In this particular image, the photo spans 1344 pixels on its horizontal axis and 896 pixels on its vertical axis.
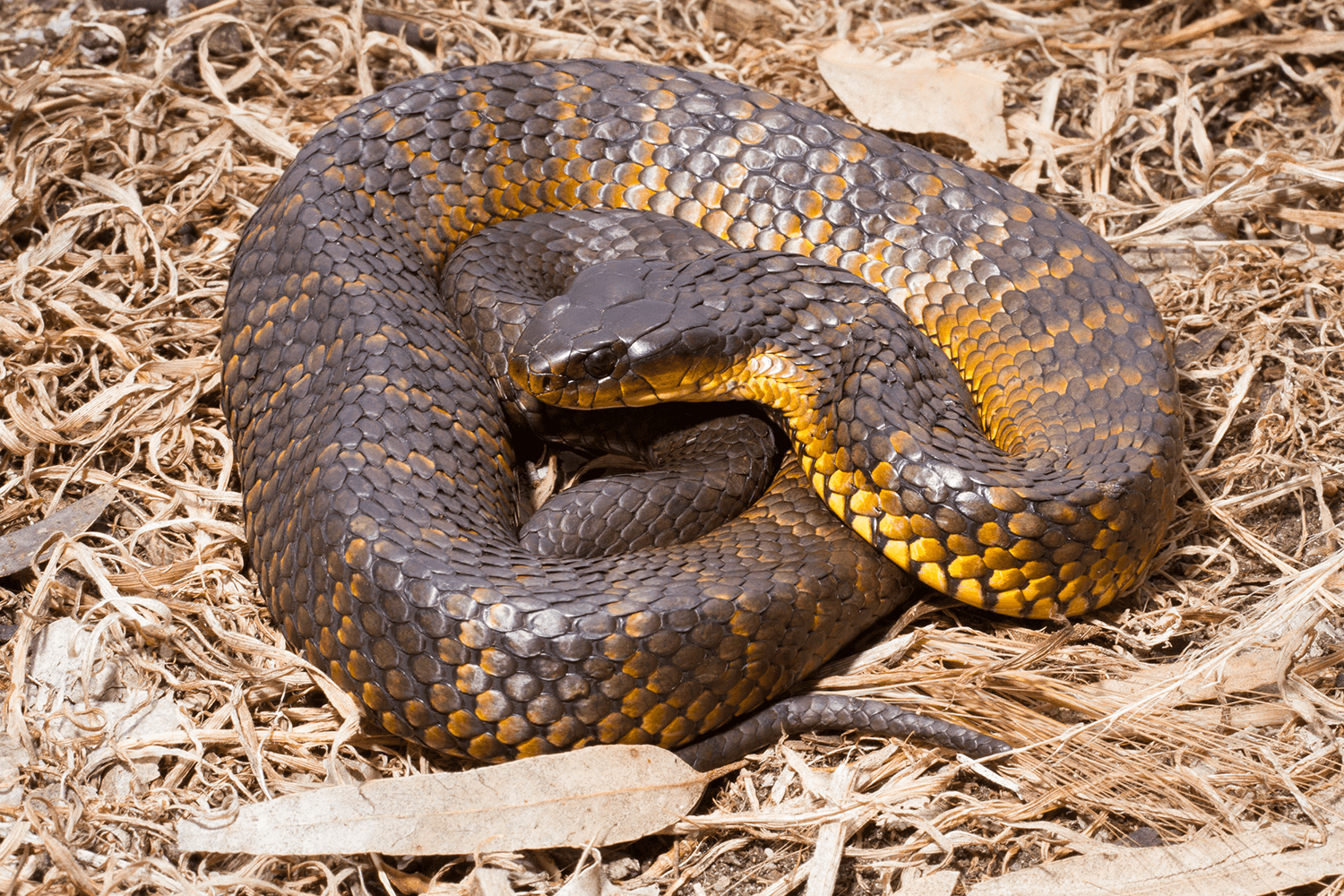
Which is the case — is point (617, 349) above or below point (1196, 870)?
above

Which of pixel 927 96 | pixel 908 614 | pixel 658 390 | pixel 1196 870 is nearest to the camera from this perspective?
pixel 1196 870

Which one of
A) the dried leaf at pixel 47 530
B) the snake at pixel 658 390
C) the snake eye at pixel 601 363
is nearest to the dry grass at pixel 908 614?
the dried leaf at pixel 47 530

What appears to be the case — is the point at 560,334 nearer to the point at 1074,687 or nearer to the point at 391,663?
the point at 391,663

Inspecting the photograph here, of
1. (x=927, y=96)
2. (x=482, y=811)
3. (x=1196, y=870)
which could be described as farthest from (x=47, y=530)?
(x=927, y=96)

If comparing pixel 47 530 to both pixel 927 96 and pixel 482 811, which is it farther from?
pixel 927 96

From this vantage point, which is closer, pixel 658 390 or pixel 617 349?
pixel 617 349

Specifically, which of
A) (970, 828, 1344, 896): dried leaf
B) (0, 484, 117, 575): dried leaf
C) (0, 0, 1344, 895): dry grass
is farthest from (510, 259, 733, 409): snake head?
(970, 828, 1344, 896): dried leaf

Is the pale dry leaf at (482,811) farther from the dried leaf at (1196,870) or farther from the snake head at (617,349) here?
the snake head at (617,349)
